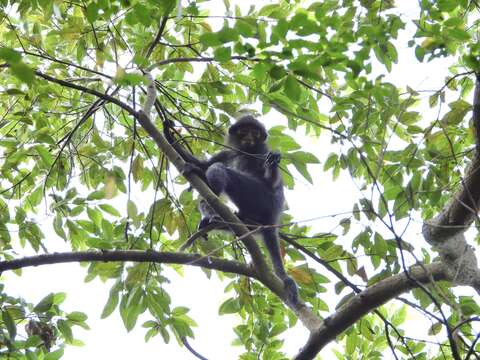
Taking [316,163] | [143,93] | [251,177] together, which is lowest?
[316,163]

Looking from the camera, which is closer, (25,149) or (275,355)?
(25,149)

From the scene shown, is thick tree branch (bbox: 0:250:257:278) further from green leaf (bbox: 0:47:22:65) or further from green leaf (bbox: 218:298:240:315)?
green leaf (bbox: 0:47:22:65)

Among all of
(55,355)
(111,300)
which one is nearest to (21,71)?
(55,355)

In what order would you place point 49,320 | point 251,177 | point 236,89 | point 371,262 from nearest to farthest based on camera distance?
1. point 49,320
2. point 371,262
3. point 236,89
4. point 251,177

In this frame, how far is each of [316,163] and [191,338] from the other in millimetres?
1583

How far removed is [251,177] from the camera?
6.46 m

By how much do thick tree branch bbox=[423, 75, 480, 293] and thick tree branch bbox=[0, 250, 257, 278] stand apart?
1198mm

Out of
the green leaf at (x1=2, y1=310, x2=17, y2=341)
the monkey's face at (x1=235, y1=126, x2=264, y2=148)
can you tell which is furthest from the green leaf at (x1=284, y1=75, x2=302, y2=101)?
the monkey's face at (x1=235, y1=126, x2=264, y2=148)

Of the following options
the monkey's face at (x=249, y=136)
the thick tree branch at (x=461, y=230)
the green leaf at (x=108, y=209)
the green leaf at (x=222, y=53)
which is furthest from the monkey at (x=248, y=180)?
the green leaf at (x=222, y=53)

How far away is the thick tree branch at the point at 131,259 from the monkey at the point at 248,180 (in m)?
1.00

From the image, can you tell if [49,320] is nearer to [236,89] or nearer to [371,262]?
[371,262]

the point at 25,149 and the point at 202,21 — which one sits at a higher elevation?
the point at 202,21

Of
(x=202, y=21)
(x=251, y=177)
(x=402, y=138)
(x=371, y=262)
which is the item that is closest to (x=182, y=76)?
(x=202, y=21)

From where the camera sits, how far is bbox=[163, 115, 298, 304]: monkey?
5184 millimetres
